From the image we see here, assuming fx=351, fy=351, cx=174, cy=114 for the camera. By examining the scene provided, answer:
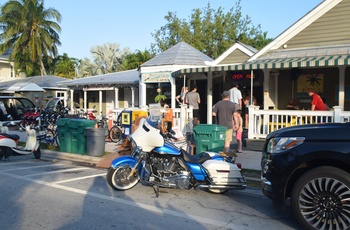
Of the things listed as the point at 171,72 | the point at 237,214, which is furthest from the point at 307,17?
the point at 237,214

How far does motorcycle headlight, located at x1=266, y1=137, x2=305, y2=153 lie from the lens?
461cm

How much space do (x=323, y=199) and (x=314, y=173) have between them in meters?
Result: 0.33

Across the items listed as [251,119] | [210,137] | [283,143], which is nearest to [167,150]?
[283,143]

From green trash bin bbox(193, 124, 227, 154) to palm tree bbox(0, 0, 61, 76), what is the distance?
3244 centimetres

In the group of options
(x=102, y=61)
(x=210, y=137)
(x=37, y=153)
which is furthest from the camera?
(x=102, y=61)

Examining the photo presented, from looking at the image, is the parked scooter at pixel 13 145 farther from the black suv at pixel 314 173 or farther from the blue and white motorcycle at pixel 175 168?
the black suv at pixel 314 173

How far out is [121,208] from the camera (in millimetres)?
5551

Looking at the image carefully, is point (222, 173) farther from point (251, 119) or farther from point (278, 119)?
point (278, 119)

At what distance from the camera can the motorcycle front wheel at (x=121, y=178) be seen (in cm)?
643

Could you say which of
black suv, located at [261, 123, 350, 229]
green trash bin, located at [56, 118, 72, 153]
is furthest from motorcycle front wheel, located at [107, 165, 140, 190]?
green trash bin, located at [56, 118, 72, 153]

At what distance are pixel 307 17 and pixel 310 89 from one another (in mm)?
2626

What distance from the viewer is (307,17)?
12734mm

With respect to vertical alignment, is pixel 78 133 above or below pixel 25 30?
below

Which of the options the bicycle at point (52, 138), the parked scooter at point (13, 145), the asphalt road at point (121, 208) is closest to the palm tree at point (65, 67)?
the bicycle at point (52, 138)
